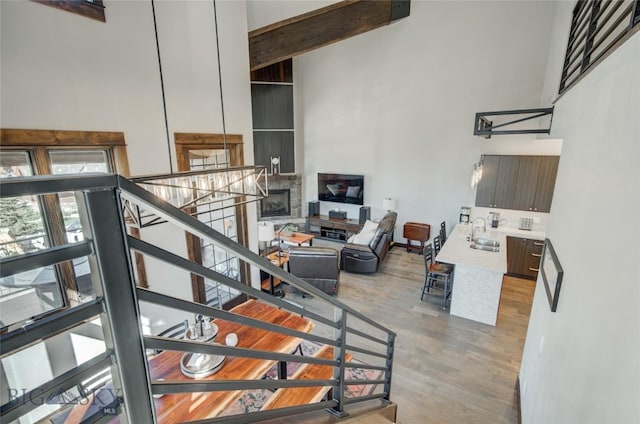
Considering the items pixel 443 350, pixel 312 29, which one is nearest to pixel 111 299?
pixel 443 350

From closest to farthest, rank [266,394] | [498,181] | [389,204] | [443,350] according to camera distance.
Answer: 1. [266,394]
2. [443,350]
3. [498,181]
4. [389,204]

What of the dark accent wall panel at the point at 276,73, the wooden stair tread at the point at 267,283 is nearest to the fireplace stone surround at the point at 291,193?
the dark accent wall panel at the point at 276,73

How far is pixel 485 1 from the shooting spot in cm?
577

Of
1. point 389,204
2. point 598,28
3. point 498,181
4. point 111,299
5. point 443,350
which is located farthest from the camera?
point 389,204

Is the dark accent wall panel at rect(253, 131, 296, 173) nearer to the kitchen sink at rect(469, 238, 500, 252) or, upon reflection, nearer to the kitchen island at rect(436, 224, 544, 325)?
the kitchen island at rect(436, 224, 544, 325)

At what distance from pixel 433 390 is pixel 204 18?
5.13 m

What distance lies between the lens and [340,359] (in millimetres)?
1475

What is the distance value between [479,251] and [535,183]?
206 centimetres

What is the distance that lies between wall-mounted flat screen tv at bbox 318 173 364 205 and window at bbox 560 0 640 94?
5147 mm

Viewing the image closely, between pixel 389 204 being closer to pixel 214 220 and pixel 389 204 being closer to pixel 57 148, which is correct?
pixel 214 220

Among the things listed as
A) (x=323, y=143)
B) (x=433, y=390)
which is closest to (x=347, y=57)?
(x=323, y=143)

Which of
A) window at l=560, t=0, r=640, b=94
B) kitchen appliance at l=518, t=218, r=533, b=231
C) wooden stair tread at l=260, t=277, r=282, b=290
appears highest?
window at l=560, t=0, r=640, b=94

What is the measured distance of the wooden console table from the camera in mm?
7934

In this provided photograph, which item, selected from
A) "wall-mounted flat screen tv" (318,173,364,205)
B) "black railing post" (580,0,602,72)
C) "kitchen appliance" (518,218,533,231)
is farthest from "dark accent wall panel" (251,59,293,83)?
"black railing post" (580,0,602,72)
